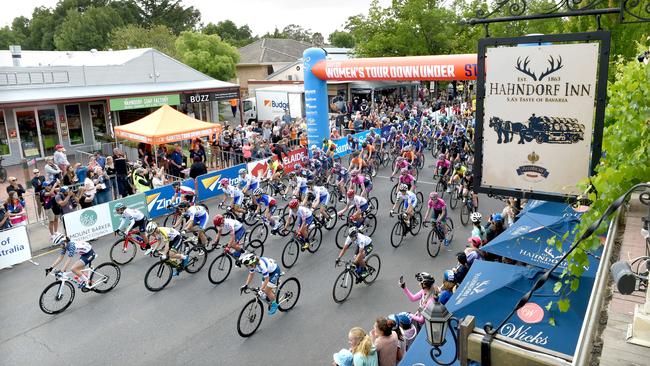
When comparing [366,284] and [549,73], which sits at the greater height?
[549,73]

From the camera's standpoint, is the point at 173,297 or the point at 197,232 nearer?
the point at 173,297

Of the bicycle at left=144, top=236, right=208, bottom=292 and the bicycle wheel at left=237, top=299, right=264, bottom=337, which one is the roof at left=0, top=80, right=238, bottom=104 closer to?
the bicycle at left=144, top=236, right=208, bottom=292

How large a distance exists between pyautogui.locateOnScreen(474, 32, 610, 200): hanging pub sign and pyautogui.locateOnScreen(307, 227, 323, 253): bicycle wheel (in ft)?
22.9

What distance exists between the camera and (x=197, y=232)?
39.0 feet

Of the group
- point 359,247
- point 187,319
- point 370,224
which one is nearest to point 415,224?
point 370,224

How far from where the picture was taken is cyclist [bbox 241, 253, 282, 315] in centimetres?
907

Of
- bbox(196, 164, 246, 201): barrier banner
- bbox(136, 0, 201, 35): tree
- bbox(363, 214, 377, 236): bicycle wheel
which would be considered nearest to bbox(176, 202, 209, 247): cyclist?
bbox(363, 214, 377, 236): bicycle wheel

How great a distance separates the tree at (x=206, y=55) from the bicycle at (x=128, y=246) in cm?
3026

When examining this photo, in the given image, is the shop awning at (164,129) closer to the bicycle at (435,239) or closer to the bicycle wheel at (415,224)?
the bicycle wheel at (415,224)

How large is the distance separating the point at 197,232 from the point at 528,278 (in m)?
7.64

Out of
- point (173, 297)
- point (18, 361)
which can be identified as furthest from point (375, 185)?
point (18, 361)

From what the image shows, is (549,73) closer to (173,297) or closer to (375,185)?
(173,297)

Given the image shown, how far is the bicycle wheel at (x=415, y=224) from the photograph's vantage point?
44.6ft

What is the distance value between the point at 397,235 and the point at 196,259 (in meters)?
5.08
